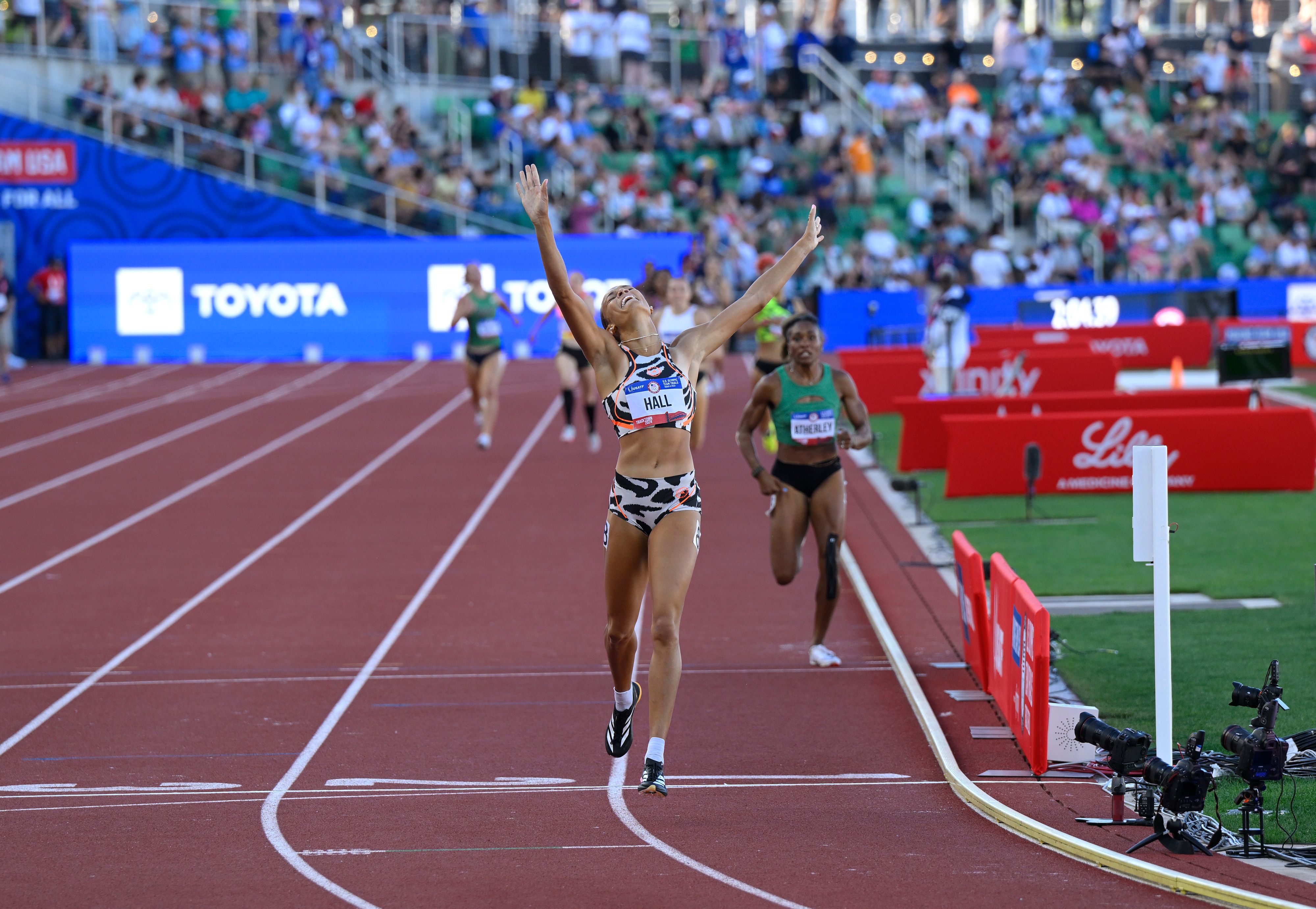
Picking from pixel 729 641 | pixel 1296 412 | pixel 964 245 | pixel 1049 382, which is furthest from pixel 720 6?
pixel 729 641

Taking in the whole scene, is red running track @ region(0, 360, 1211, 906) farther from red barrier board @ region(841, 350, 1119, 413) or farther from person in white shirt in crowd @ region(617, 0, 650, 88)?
person in white shirt in crowd @ region(617, 0, 650, 88)

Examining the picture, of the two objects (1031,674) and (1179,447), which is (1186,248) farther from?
(1031,674)

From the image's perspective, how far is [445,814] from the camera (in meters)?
6.60

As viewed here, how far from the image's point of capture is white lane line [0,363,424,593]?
13055 mm

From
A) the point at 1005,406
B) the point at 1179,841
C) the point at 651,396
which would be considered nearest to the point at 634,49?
the point at 1005,406

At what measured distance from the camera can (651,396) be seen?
6.46 metres

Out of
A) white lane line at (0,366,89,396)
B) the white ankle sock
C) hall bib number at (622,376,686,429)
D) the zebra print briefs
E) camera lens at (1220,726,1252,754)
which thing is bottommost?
white lane line at (0,366,89,396)

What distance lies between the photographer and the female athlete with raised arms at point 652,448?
21.0ft

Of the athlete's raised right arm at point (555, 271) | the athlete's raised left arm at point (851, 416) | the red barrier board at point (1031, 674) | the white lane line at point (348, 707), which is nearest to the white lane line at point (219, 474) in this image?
the white lane line at point (348, 707)

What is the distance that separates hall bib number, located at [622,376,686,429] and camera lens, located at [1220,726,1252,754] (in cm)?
227

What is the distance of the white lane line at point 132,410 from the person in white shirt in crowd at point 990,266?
13035 millimetres

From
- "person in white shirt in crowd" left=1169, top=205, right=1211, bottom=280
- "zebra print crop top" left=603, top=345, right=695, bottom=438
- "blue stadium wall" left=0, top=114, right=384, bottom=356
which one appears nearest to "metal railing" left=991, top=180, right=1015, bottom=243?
"person in white shirt in crowd" left=1169, top=205, right=1211, bottom=280

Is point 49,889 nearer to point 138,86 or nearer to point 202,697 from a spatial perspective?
point 202,697

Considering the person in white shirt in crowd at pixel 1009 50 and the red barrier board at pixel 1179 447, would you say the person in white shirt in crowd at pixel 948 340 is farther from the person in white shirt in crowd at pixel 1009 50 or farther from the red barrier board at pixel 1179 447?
the person in white shirt in crowd at pixel 1009 50
